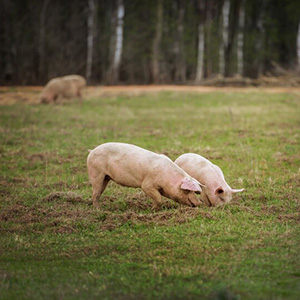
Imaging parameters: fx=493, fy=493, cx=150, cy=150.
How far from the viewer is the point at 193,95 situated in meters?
25.1

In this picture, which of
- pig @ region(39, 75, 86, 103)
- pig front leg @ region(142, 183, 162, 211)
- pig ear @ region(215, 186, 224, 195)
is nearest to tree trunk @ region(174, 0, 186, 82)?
pig @ region(39, 75, 86, 103)

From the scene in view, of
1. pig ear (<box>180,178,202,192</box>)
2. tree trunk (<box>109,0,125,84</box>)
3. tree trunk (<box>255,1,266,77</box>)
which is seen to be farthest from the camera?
tree trunk (<box>255,1,266,77</box>)

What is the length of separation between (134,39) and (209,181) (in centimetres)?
3348

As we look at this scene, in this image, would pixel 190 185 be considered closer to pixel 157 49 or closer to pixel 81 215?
pixel 81 215

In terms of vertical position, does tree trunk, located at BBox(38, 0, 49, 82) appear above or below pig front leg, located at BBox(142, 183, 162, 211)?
above

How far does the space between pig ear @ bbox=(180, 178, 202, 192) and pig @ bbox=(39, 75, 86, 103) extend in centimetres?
1731

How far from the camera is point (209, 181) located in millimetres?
7586

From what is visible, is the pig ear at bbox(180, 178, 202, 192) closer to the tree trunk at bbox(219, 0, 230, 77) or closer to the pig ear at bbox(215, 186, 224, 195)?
the pig ear at bbox(215, 186, 224, 195)

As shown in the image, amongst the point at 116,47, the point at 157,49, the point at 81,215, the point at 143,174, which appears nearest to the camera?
the point at 81,215

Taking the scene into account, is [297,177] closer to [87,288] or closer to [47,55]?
[87,288]

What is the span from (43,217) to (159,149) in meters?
5.61

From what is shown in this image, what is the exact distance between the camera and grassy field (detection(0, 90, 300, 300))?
15.6ft

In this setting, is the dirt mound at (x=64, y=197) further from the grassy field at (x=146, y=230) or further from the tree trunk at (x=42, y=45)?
the tree trunk at (x=42, y=45)

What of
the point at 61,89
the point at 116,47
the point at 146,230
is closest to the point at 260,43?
the point at 116,47
